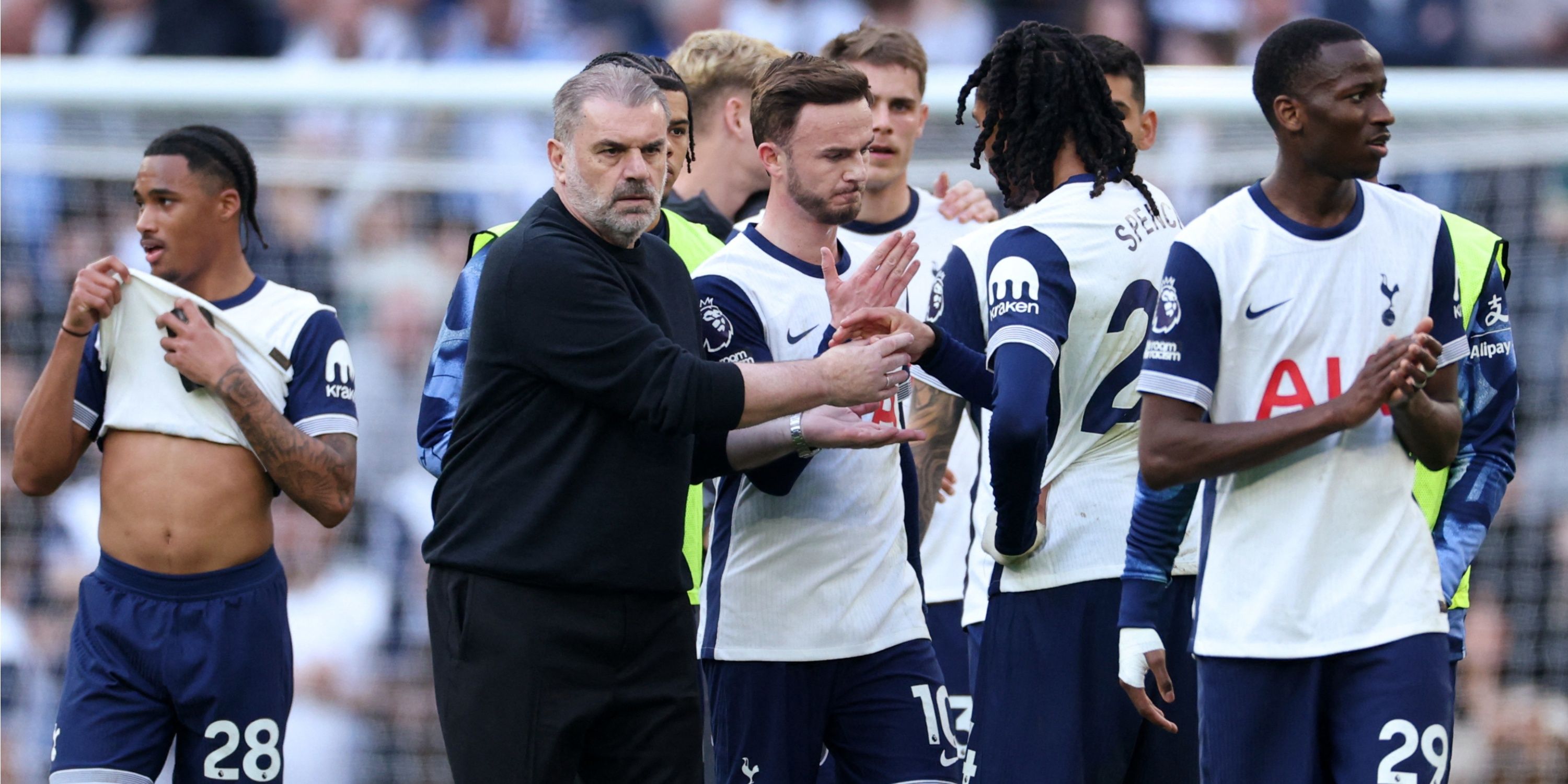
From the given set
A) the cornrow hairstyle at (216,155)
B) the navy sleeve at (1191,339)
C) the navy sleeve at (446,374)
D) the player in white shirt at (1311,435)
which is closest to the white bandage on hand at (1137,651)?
the player in white shirt at (1311,435)

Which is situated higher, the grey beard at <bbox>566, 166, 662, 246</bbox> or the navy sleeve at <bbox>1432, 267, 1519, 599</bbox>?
the grey beard at <bbox>566, 166, 662, 246</bbox>

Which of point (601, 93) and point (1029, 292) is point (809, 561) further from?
point (601, 93)

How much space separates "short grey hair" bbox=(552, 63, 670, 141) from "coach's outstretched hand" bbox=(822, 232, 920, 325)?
0.59 meters

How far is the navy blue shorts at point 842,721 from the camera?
446cm

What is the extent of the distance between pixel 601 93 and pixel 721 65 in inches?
94.5

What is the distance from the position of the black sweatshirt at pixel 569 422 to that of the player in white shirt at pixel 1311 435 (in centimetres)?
103

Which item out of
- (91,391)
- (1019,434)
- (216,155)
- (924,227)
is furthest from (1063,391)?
(91,391)

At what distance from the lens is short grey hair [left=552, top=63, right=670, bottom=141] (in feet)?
13.2

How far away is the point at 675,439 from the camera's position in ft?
13.1

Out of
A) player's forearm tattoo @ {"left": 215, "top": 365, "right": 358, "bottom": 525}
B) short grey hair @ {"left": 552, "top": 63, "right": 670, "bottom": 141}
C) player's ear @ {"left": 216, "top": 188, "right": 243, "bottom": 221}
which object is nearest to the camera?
short grey hair @ {"left": 552, "top": 63, "right": 670, "bottom": 141}

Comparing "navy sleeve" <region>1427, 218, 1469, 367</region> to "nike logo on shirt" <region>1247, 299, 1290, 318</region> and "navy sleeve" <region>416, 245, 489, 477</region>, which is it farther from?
"navy sleeve" <region>416, 245, 489, 477</region>

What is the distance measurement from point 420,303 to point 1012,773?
18.5 ft

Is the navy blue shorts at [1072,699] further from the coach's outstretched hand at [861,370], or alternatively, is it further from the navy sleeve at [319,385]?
the navy sleeve at [319,385]

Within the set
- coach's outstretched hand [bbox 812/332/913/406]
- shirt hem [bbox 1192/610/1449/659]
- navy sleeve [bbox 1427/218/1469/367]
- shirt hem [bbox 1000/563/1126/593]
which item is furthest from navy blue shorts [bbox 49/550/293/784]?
navy sleeve [bbox 1427/218/1469/367]
